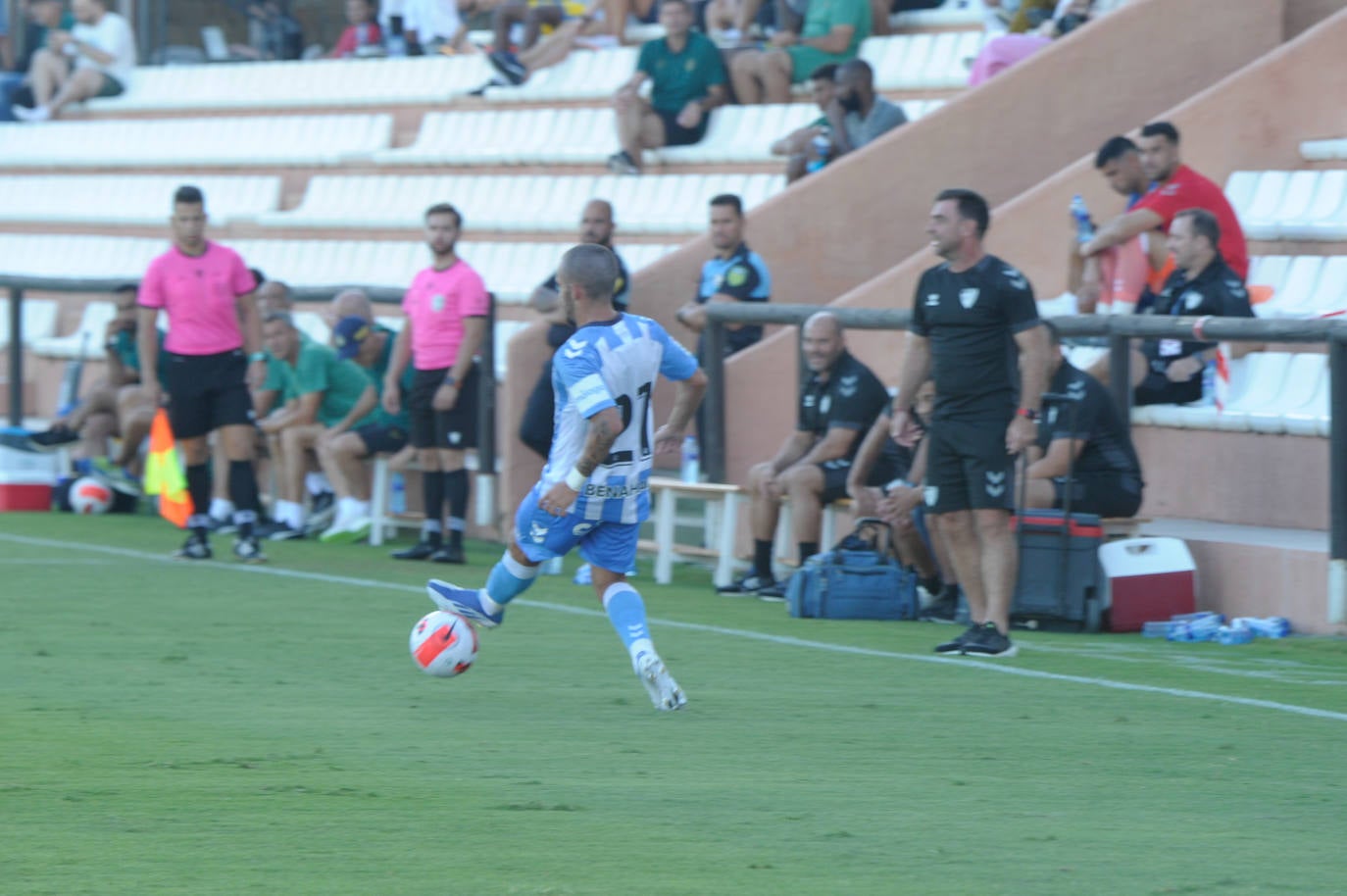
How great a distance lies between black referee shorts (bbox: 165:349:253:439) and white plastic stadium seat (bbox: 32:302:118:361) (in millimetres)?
5687

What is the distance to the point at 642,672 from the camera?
7395 millimetres

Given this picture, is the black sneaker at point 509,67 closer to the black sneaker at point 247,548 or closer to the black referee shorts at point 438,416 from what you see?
the black referee shorts at point 438,416

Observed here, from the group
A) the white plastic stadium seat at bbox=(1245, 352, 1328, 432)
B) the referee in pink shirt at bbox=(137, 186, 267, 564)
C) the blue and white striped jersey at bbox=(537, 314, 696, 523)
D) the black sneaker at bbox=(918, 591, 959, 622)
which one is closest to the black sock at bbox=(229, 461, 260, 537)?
the referee in pink shirt at bbox=(137, 186, 267, 564)

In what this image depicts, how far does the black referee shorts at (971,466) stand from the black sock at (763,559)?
2.64 m

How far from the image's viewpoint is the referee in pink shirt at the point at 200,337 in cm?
1227

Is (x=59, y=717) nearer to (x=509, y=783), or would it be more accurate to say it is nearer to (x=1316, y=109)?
(x=509, y=783)

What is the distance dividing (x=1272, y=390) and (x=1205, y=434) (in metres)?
0.43

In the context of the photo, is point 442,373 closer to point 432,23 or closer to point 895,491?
point 895,491

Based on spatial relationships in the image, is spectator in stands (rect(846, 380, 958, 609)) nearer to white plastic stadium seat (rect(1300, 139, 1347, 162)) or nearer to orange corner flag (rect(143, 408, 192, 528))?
white plastic stadium seat (rect(1300, 139, 1347, 162))

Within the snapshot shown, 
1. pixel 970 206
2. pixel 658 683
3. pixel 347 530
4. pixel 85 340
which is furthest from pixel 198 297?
pixel 85 340

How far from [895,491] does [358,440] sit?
4.75 m

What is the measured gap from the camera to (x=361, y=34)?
77.4ft

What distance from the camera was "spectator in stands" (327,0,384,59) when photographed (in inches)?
928

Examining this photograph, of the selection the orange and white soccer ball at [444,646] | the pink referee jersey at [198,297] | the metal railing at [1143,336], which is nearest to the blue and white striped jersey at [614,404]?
the orange and white soccer ball at [444,646]
